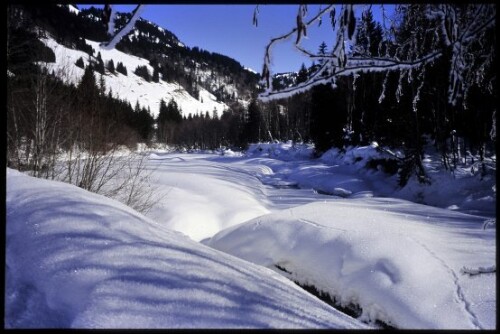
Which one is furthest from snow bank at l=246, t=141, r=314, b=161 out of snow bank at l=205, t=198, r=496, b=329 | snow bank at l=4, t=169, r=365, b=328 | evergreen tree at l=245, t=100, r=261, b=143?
snow bank at l=4, t=169, r=365, b=328

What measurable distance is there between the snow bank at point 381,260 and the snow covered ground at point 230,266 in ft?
0.05

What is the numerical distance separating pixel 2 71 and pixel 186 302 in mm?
1433

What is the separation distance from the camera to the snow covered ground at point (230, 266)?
5.13 feet

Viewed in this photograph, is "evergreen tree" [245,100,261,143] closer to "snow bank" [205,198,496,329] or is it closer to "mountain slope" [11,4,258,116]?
"mountain slope" [11,4,258,116]

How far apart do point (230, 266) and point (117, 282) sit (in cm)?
96

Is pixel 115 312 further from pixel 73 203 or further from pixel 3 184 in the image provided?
pixel 73 203

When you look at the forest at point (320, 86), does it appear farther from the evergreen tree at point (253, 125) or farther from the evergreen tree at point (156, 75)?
the evergreen tree at point (156, 75)

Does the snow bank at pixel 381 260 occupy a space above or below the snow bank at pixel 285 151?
below

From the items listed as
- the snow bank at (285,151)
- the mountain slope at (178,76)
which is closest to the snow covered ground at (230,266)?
the snow bank at (285,151)

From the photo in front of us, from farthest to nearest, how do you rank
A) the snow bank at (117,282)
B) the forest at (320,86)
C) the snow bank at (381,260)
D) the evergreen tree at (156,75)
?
the evergreen tree at (156,75) < the snow bank at (381,260) < the forest at (320,86) < the snow bank at (117,282)

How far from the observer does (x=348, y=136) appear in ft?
73.7

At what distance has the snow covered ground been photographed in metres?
1.56

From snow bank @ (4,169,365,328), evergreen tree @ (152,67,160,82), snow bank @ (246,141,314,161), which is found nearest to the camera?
snow bank @ (4,169,365,328)

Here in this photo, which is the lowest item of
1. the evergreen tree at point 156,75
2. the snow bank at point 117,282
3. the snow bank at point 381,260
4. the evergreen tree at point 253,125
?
the snow bank at point 381,260
